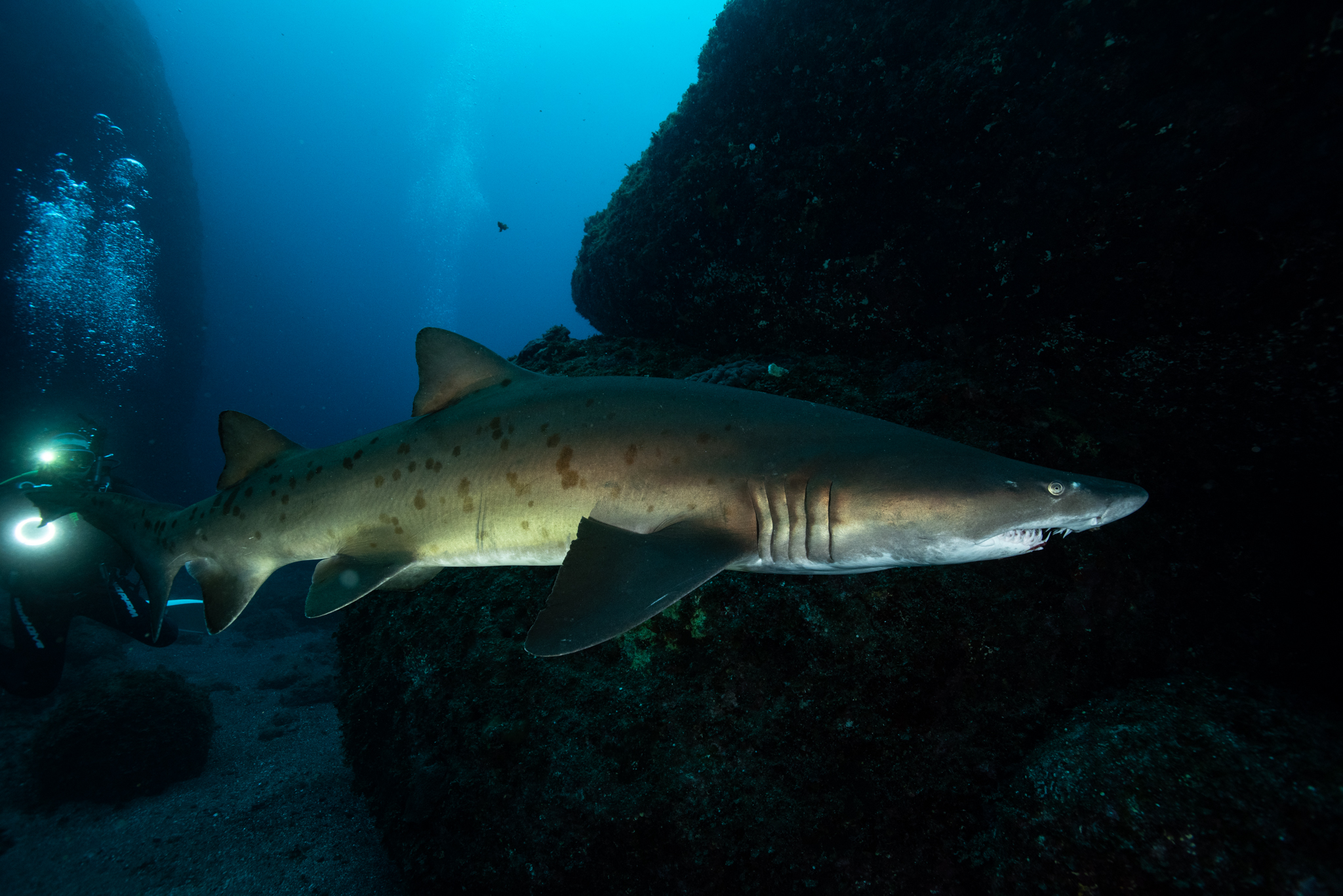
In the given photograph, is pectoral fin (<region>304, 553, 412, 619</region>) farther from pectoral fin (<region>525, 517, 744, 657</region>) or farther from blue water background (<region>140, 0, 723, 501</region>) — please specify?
blue water background (<region>140, 0, 723, 501</region>)


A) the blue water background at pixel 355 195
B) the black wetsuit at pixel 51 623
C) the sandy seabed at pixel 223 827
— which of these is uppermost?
the blue water background at pixel 355 195

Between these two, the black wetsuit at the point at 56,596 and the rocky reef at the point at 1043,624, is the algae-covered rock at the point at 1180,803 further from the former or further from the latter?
the black wetsuit at the point at 56,596

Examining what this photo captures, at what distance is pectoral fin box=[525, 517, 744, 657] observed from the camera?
1.80 meters

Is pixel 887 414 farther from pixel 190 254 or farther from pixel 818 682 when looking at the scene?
pixel 190 254

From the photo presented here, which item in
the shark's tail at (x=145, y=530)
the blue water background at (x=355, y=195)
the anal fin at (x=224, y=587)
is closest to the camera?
the anal fin at (x=224, y=587)

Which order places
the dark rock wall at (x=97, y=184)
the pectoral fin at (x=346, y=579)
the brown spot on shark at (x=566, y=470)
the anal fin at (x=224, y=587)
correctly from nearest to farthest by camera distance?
1. the brown spot on shark at (x=566, y=470)
2. the pectoral fin at (x=346, y=579)
3. the anal fin at (x=224, y=587)
4. the dark rock wall at (x=97, y=184)

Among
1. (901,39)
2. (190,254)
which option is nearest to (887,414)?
(901,39)

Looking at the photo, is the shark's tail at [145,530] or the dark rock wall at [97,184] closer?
the shark's tail at [145,530]

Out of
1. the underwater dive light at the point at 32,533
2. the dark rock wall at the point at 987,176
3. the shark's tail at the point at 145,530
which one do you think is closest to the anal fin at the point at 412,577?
the shark's tail at the point at 145,530

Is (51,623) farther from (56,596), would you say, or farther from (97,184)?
(97,184)

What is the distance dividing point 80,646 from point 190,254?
33.0 metres

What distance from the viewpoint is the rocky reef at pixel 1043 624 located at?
91.1 inches

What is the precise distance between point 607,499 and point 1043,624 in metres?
2.57

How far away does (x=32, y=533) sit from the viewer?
21.6 ft
